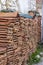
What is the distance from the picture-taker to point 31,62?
29.6 ft

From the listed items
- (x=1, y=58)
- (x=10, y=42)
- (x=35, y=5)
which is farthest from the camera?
(x=35, y=5)

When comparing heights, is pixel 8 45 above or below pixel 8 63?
above

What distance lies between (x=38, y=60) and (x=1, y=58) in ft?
18.0

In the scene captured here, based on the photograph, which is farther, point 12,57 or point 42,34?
point 42,34

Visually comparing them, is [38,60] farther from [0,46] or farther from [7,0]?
[0,46]

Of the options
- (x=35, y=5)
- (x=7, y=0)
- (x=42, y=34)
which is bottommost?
(x=42, y=34)

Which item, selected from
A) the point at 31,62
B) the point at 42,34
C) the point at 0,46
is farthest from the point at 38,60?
the point at 42,34

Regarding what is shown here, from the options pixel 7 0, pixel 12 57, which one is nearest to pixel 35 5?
pixel 7 0

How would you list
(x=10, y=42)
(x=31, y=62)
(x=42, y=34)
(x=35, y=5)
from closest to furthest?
(x=10, y=42)
(x=31, y=62)
(x=35, y=5)
(x=42, y=34)

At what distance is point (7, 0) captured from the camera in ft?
30.9

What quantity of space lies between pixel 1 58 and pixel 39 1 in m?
11.7

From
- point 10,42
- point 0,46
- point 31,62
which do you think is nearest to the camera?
point 0,46

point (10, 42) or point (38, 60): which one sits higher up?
point (10, 42)

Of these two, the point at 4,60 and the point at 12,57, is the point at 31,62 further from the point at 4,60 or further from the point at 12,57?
the point at 4,60
